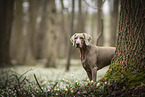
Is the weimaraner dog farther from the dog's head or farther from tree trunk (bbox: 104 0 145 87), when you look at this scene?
tree trunk (bbox: 104 0 145 87)

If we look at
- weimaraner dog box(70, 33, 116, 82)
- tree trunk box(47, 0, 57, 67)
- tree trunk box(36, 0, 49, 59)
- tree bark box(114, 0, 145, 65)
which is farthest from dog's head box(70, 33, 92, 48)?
tree trunk box(36, 0, 49, 59)

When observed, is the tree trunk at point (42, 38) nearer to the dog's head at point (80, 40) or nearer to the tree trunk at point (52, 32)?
the tree trunk at point (52, 32)

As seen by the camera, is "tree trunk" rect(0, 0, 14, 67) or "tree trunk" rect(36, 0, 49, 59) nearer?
"tree trunk" rect(0, 0, 14, 67)

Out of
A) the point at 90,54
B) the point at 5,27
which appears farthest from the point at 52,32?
the point at 90,54

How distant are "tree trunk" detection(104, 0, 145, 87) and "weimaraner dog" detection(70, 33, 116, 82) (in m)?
0.66

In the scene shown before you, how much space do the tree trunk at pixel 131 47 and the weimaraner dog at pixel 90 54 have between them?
66cm

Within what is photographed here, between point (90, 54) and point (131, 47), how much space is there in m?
1.26

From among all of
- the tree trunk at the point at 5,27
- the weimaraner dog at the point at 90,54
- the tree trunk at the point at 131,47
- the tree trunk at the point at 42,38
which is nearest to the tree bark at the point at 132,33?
the tree trunk at the point at 131,47

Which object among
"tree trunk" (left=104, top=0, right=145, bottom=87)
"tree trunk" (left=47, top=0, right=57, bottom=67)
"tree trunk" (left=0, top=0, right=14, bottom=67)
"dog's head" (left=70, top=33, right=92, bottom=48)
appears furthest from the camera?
"tree trunk" (left=47, top=0, right=57, bottom=67)

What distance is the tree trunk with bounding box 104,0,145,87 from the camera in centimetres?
349

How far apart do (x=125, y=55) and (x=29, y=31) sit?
46.3 ft

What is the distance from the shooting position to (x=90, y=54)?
4.49 m

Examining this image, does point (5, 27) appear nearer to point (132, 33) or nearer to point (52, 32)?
point (52, 32)

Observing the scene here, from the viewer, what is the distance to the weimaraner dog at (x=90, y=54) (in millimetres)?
4219
